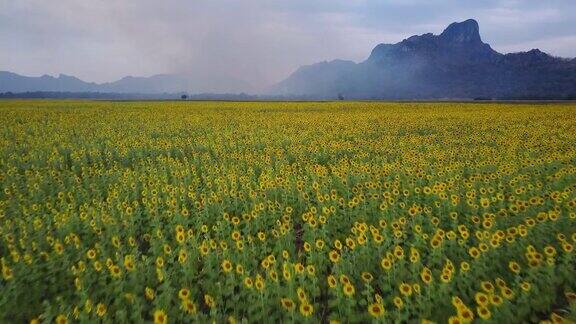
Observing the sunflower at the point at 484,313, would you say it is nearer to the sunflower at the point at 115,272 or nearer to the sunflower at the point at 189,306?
the sunflower at the point at 189,306

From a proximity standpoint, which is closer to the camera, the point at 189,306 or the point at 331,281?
the point at 189,306

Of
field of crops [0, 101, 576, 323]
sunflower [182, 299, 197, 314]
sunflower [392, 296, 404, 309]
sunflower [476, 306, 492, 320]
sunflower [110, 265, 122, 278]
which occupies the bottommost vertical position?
field of crops [0, 101, 576, 323]

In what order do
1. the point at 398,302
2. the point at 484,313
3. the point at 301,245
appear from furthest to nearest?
the point at 301,245 < the point at 398,302 < the point at 484,313

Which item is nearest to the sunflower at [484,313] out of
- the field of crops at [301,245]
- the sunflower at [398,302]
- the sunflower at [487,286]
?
the field of crops at [301,245]

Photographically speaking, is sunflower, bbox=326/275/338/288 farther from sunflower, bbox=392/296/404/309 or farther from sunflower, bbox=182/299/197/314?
sunflower, bbox=182/299/197/314

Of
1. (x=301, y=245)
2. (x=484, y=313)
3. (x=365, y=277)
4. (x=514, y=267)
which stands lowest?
(x=301, y=245)

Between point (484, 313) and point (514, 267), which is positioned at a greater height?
point (484, 313)

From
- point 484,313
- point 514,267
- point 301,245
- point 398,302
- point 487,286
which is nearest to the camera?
point 484,313

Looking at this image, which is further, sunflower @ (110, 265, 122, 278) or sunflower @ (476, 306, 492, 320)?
sunflower @ (110, 265, 122, 278)

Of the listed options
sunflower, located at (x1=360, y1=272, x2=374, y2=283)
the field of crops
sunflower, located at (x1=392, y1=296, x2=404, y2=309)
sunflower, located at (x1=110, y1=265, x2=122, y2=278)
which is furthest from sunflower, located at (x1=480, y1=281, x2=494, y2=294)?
sunflower, located at (x1=110, y1=265, x2=122, y2=278)

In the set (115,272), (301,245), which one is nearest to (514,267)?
(301,245)

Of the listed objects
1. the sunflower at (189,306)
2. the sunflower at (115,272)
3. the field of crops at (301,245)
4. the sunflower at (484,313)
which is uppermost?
the sunflower at (484,313)

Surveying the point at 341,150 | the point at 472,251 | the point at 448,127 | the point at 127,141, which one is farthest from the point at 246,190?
the point at 448,127

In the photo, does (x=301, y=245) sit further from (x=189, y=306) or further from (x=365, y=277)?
(x=189, y=306)
